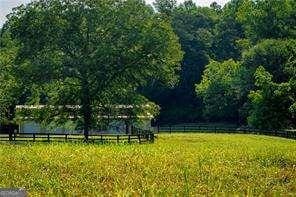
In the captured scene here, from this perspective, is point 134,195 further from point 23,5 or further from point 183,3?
point 183,3

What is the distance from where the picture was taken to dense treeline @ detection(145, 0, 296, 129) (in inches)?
2685

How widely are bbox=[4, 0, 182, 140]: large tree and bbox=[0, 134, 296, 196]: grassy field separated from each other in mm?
17282

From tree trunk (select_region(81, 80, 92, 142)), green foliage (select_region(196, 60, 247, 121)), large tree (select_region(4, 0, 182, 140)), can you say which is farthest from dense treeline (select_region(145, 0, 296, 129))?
tree trunk (select_region(81, 80, 92, 142))

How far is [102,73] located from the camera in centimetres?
5272

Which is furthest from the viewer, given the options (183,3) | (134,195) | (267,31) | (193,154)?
(183,3)

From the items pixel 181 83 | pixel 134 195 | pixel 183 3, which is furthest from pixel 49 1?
pixel 183 3

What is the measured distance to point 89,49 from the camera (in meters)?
53.4

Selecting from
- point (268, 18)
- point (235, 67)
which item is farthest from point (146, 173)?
point (235, 67)

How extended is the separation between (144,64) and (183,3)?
96.9 meters

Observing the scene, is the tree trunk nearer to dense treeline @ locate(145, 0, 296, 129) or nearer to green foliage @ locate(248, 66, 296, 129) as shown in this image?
dense treeline @ locate(145, 0, 296, 129)

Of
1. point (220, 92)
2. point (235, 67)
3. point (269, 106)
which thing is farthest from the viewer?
point (220, 92)

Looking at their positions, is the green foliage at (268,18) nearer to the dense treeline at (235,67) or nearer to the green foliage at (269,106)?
the dense treeline at (235,67)

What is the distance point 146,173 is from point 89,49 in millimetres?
30398

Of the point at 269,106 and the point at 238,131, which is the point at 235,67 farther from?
the point at 269,106
